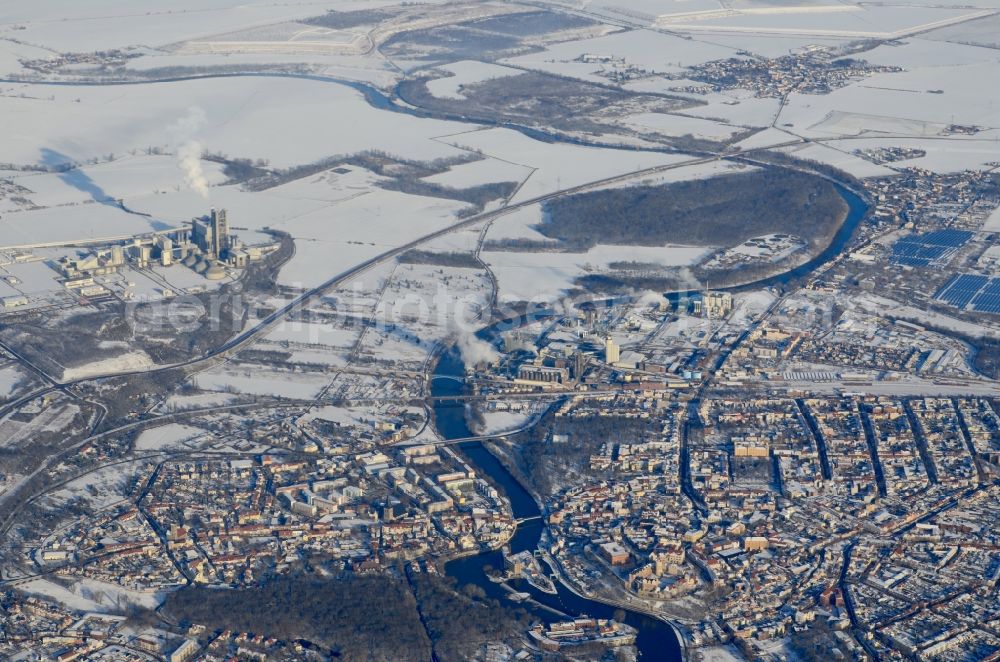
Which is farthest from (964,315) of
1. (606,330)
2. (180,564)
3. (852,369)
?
(180,564)

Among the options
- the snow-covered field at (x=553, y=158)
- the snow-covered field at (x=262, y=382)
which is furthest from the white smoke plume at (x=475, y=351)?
the snow-covered field at (x=553, y=158)

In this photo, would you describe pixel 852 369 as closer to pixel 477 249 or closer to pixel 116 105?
pixel 477 249

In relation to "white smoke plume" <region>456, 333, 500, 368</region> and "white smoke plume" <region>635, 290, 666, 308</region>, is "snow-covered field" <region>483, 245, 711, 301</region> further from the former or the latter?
"white smoke plume" <region>456, 333, 500, 368</region>

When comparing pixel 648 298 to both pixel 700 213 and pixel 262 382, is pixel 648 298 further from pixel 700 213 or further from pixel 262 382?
pixel 262 382

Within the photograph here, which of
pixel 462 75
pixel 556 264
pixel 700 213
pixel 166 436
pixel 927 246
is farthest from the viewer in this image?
pixel 462 75

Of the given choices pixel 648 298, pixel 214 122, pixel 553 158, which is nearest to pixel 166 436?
pixel 648 298

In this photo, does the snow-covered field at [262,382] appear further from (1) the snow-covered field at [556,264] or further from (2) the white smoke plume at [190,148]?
(2) the white smoke plume at [190,148]
